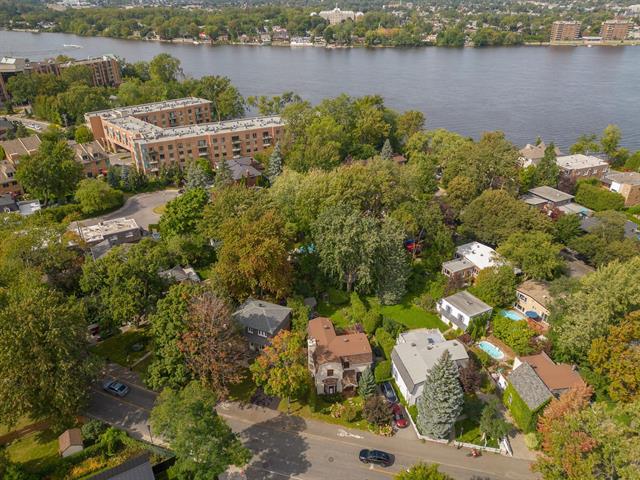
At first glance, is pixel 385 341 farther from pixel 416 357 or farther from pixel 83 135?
pixel 83 135

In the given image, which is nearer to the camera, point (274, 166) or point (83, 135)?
point (274, 166)

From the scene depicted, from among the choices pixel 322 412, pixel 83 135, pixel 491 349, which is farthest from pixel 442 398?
pixel 83 135

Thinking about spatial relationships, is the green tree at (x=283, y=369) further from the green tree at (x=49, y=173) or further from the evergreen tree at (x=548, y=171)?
the evergreen tree at (x=548, y=171)

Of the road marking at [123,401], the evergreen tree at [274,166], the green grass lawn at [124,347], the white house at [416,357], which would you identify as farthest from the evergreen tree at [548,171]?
the road marking at [123,401]

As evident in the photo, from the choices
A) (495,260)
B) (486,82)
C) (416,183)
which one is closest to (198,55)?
(486,82)

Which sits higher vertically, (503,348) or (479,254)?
(479,254)

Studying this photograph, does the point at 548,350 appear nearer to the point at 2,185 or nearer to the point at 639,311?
the point at 639,311

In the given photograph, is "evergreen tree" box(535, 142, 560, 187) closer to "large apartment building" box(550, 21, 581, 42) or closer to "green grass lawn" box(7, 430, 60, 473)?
"green grass lawn" box(7, 430, 60, 473)

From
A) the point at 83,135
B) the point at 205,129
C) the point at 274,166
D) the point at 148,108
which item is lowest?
the point at 274,166
